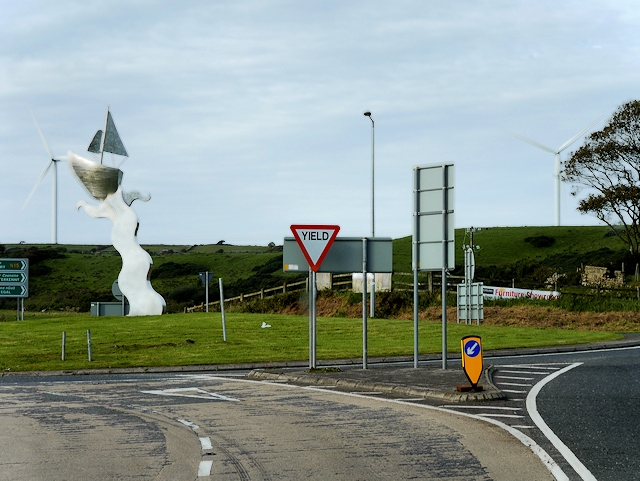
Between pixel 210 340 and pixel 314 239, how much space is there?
10842mm

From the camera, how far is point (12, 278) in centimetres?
3712

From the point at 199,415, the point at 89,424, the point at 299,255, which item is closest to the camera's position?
the point at 89,424

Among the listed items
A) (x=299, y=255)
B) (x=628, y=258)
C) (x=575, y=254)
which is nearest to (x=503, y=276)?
(x=628, y=258)

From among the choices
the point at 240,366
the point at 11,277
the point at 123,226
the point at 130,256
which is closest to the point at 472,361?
the point at 240,366

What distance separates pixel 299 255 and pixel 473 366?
17.8 ft

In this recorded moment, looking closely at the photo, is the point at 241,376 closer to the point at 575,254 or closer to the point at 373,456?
the point at 373,456

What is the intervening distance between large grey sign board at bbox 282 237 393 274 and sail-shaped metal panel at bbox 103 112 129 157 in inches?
862

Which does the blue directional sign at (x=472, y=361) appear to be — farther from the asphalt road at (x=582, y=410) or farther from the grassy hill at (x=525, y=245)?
the grassy hill at (x=525, y=245)

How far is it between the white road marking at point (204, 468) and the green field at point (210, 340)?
480 inches

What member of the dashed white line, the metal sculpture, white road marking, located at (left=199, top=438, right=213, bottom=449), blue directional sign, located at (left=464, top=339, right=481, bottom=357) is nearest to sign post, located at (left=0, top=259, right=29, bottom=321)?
the metal sculpture

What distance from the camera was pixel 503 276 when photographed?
64.9 meters

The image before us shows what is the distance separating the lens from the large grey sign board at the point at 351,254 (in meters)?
15.8

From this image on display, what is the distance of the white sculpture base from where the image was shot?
1339 inches

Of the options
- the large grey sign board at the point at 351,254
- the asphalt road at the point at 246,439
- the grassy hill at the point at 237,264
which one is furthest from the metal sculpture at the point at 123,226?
the grassy hill at the point at 237,264
